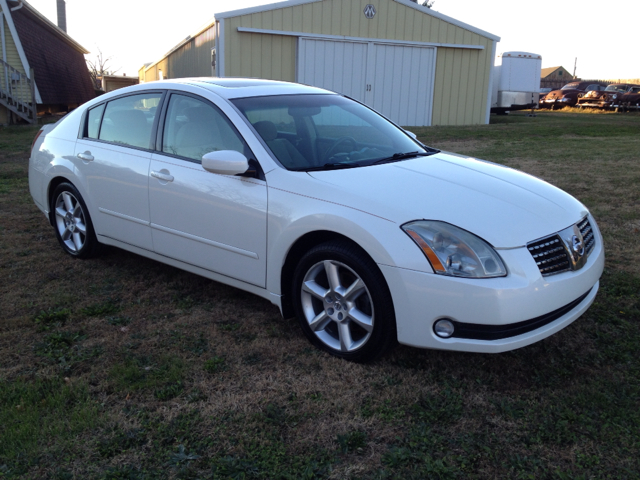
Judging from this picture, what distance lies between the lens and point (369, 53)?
667 inches

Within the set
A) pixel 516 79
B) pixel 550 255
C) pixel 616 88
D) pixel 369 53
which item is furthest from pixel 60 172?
pixel 616 88

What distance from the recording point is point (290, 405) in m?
2.78

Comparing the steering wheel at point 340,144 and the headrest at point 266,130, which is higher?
the headrest at point 266,130

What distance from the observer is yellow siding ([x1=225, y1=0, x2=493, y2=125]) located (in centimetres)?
1546

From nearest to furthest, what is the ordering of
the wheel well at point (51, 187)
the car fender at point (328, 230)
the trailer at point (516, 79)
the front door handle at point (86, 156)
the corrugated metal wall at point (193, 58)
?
the car fender at point (328, 230) → the front door handle at point (86, 156) → the wheel well at point (51, 187) → the corrugated metal wall at point (193, 58) → the trailer at point (516, 79)

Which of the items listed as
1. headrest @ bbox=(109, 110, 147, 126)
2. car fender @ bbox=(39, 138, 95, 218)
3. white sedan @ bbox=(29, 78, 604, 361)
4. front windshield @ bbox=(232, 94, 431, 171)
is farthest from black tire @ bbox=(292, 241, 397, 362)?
car fender @ bbox=(39, 138, 95, 218)

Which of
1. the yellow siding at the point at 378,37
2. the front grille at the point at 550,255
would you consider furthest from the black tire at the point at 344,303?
the yellow siding at the point at 378,37

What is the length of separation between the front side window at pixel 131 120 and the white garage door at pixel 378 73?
12.3m

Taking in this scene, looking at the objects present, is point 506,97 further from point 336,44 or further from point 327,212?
point 327,212

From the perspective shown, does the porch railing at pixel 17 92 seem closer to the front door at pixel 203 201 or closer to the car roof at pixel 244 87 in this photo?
the car roof at pixel 244 87

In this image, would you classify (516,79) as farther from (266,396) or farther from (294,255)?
(266,396)

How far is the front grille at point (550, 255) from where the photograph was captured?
285 cm

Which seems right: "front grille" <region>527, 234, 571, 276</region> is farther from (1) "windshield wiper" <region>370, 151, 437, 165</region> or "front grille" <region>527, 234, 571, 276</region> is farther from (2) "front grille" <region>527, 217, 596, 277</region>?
(1) "windshield wiper" <region>370, 151, 437, 165</region>

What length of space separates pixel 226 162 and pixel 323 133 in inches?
35.4
